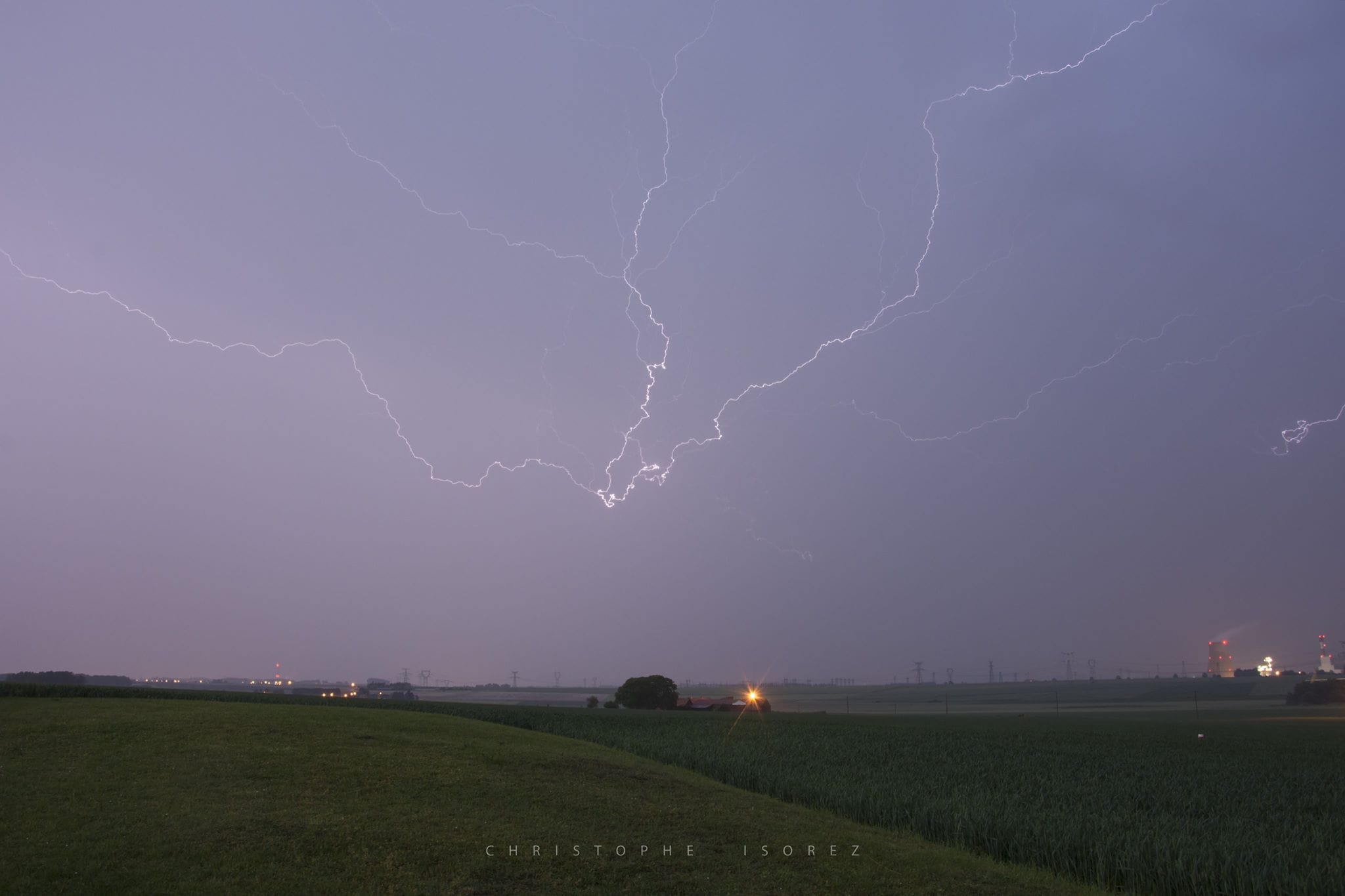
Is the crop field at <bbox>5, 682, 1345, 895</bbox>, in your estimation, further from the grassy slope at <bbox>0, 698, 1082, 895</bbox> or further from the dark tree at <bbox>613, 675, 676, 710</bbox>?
the dark tree at <bbox>613, 675, 676, 710</bbox>

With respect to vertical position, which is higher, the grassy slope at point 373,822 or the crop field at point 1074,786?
the grassy slope at point 373,822

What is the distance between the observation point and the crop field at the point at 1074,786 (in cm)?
1059

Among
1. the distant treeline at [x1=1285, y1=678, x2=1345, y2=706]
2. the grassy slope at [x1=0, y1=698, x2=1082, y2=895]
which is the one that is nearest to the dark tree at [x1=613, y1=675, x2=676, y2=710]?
the grassy slope at [x1=0, y1=698, x2=1082, y2=895]

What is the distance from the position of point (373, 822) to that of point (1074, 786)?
15003mm

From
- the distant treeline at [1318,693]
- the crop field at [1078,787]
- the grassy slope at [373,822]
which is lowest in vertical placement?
the distant treeline at [1318,693]

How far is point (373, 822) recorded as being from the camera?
11203mm

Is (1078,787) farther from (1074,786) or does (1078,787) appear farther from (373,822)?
(373,822)

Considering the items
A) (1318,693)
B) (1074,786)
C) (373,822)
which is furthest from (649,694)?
(1318,693)

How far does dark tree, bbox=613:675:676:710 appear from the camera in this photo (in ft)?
209

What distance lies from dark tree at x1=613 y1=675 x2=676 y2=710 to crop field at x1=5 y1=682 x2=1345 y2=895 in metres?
27.0

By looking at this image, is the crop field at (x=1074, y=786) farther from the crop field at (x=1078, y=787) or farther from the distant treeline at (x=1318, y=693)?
the distant treeline at (x=1318, y=693)

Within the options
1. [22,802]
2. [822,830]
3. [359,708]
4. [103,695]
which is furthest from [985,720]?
[22,802]

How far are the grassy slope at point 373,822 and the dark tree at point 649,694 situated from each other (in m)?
47.7

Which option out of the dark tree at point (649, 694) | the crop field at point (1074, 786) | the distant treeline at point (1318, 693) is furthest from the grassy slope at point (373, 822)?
the distant treeline at point (1318, 693)
